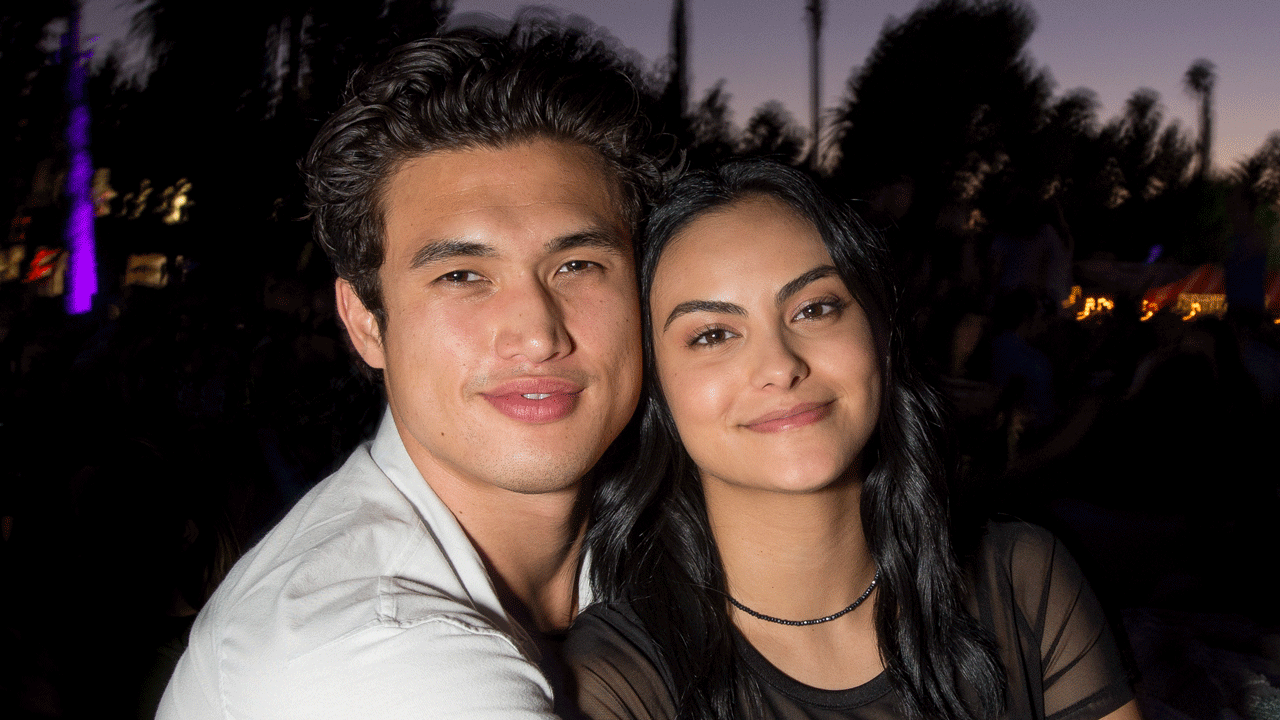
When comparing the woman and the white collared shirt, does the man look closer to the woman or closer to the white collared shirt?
the white collared shirt

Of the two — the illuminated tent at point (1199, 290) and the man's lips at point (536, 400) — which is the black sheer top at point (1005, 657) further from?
the illuminated tent at point (1199, 290)

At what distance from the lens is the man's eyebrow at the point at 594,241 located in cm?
192

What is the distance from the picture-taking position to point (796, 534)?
187 cm

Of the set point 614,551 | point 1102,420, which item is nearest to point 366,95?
point 614,551

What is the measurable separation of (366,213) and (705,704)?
140 cm

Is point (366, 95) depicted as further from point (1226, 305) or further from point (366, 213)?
point (1226, 305)

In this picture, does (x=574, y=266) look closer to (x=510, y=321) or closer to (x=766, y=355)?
(x=510, y=321)

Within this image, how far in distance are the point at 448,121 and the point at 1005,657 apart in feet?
5.79

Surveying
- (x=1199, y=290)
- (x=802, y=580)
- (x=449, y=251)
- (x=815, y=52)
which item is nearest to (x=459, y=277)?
(x=449, y=251)

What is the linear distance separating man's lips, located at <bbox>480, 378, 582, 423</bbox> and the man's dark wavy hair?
1.38 ft

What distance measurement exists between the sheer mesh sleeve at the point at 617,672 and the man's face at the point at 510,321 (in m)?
0.34

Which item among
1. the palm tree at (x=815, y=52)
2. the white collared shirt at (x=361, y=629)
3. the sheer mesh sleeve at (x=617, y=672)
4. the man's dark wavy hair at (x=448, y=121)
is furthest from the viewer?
the palm tree at (x=815, y=52)

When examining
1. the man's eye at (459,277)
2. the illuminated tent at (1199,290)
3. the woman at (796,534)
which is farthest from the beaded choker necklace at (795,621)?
the illuminated tent at (1199,290)

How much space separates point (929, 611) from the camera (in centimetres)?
192
